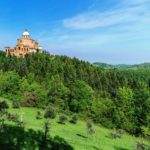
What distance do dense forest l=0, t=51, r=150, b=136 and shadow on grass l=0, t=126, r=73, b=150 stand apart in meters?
37.8

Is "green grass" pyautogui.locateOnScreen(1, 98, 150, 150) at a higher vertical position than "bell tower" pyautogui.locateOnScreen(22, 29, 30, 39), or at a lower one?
lower

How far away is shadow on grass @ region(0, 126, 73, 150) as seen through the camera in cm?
5450

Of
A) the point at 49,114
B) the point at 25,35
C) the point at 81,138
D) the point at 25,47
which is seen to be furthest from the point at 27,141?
the point at 25,35

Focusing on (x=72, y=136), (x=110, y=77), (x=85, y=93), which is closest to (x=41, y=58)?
(x=110, y=77)

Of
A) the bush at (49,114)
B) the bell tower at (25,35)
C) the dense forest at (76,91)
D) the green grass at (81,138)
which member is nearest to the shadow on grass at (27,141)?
the green grass at (81,138)

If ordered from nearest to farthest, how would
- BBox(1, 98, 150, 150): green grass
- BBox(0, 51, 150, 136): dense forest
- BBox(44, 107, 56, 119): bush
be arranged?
BBox(1, 98, 150, 150): green grass < BBox(44, 107, 56, 119): bush < BBox(0, 51, 150, 136): dense forest

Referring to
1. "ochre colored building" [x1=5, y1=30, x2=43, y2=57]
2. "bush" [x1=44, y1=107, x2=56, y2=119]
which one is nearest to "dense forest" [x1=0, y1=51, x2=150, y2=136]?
"ochre colored building" [x1=5, y1=30, x2=43, y2=57]

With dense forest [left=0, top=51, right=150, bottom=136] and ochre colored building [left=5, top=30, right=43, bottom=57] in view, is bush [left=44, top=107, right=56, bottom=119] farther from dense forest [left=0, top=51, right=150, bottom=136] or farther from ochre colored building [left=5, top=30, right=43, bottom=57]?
ochre colored building [left=5, top=30, right=43, bottom=57]

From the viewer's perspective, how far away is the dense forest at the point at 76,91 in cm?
10356

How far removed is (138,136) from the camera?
9794 centimetres

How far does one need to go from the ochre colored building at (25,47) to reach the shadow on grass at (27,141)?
111 m

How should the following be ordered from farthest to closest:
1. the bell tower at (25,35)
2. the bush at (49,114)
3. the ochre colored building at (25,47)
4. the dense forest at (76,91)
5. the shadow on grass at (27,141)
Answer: the bell tower at (25,35)
the ochre colored building at (25,47)
the dense forest at (76,91)
the bush at (49,114)
the shadow on grass at (27,141)

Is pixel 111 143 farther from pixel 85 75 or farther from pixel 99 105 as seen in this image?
pixel 85 75

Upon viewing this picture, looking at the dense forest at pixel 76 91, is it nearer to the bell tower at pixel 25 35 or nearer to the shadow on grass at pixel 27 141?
the bell tower at pixel 25 35
